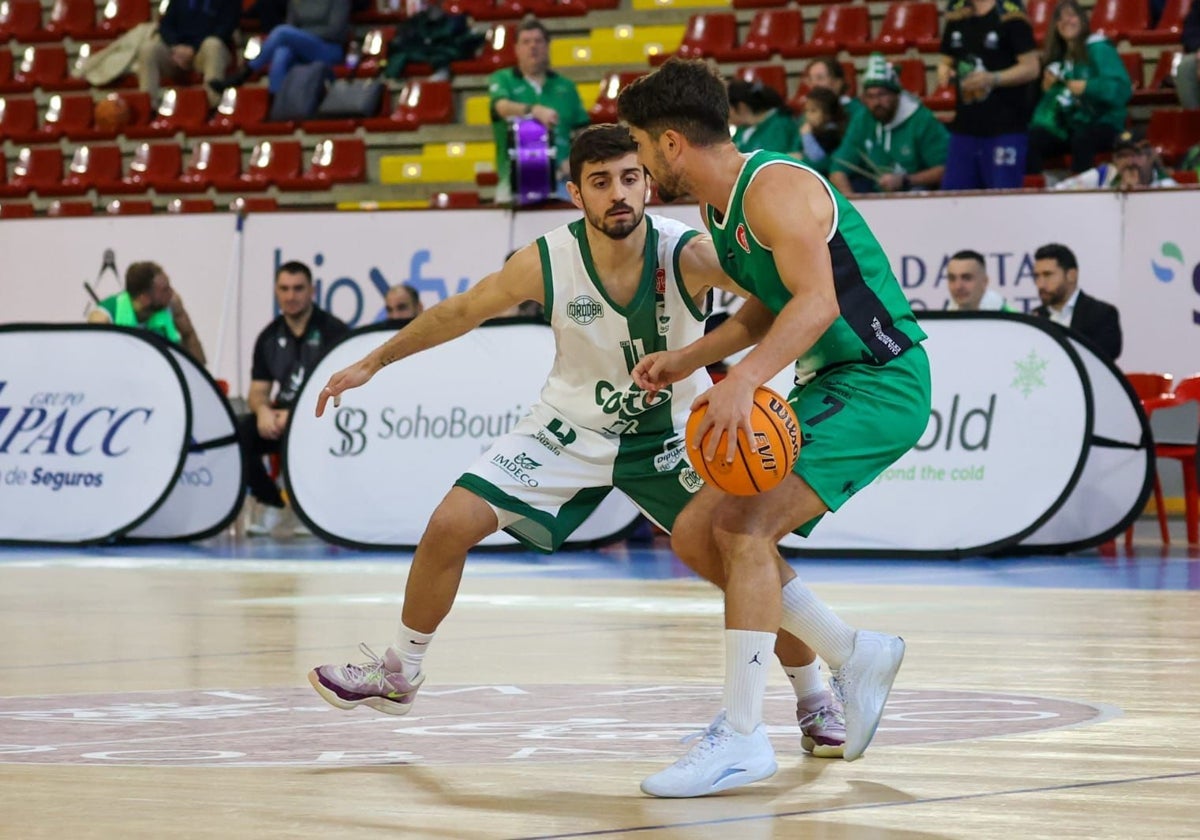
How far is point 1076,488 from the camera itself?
10.4 meters

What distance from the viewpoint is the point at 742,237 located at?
4.34 meters

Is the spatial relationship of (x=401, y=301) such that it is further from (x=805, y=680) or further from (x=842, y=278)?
(x=842, y=278)

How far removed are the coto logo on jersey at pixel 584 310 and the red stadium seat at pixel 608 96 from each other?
1099 cm

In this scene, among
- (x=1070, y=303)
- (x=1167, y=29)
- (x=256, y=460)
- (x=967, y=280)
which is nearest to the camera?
(x=967, y=280)

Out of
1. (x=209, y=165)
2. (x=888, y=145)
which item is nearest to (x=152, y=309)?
(x=888, y=145)

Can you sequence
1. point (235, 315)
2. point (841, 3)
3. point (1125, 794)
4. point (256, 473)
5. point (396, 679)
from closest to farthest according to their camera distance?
1. point (1125, 794)
2. point (396, 679)
3. point (256, 473)
4. point (235, 315)
5. point (841, 3)

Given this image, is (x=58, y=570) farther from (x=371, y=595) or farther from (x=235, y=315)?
(x=235, y=315)

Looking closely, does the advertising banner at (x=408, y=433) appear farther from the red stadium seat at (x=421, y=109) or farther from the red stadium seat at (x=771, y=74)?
the red stadium seat at (x=421, y=109)

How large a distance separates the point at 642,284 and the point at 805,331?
3.92 ft

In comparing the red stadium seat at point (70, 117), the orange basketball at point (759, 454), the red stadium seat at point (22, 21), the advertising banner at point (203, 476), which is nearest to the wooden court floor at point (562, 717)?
the orange basketball at point (759, 454)

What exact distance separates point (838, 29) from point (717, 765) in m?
13.6

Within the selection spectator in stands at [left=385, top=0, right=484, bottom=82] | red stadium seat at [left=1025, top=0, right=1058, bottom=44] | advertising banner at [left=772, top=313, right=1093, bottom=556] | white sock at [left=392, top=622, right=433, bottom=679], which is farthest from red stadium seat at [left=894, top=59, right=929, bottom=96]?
white sock at [left=392, top=622, right=433, bottom=679]

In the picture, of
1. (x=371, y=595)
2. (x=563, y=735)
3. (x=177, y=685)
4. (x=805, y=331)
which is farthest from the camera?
(x=371, y=595)

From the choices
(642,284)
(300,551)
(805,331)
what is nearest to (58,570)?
(300,551)
